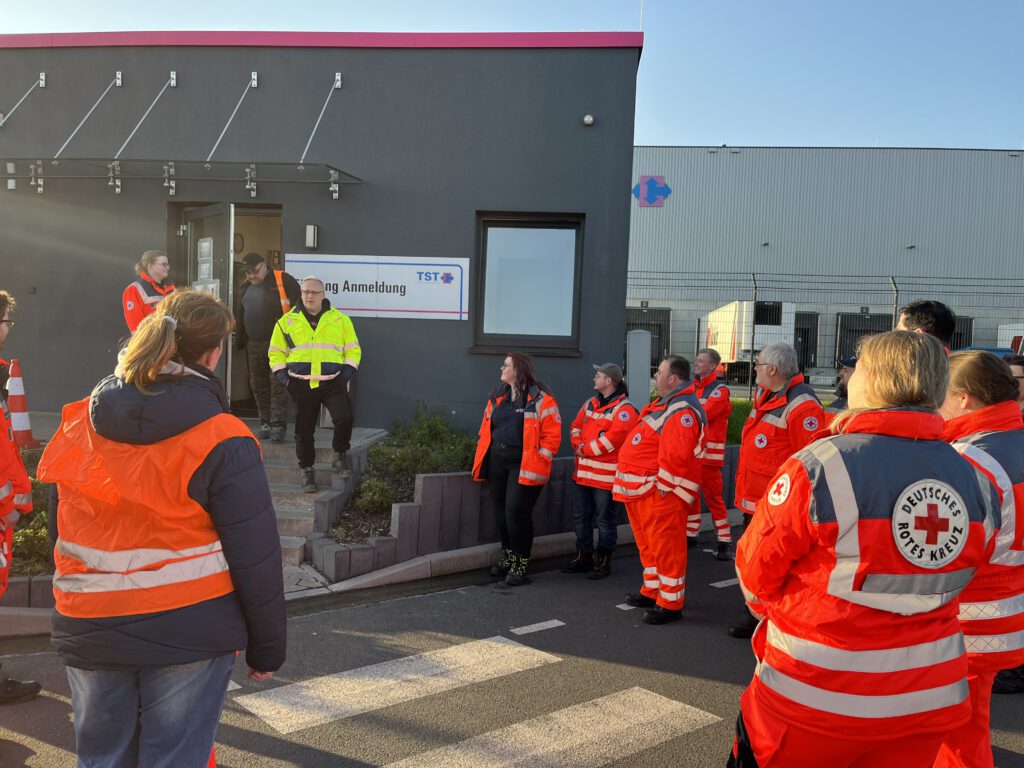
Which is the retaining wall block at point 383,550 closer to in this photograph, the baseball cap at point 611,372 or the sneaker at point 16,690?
the baseball cap at point 611,372

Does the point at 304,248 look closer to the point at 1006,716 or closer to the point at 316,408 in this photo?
the point at 316,408

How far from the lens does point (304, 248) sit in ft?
32.1

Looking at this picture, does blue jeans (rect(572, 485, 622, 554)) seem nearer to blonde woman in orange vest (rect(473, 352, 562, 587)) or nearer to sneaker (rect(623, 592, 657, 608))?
blonde woman in orange vest (rect(473, 352, 562, 587))

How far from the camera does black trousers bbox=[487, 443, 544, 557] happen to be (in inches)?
264

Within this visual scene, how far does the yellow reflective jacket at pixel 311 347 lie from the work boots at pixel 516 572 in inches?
92.3

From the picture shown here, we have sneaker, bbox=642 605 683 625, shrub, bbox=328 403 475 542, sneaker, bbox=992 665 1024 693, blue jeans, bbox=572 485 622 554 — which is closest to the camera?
sneaker, bbox=992 665 1024 693

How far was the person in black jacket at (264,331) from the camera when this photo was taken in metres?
8.28

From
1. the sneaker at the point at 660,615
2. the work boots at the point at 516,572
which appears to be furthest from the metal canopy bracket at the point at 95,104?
the sneaker at the point at 660,615

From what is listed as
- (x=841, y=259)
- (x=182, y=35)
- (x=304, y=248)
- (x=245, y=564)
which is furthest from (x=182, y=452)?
(x=841, y=259)

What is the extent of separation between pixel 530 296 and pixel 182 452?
795 cm

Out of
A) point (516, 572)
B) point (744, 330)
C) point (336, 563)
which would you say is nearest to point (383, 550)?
point (336, 563)

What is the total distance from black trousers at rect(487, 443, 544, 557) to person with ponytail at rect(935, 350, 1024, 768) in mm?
3860

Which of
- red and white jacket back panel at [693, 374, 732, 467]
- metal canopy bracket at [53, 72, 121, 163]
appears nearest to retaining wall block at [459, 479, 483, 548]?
red and white jacket back panel at [693, 374, 732, 467]

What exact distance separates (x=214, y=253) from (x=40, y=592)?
18.0 ft
